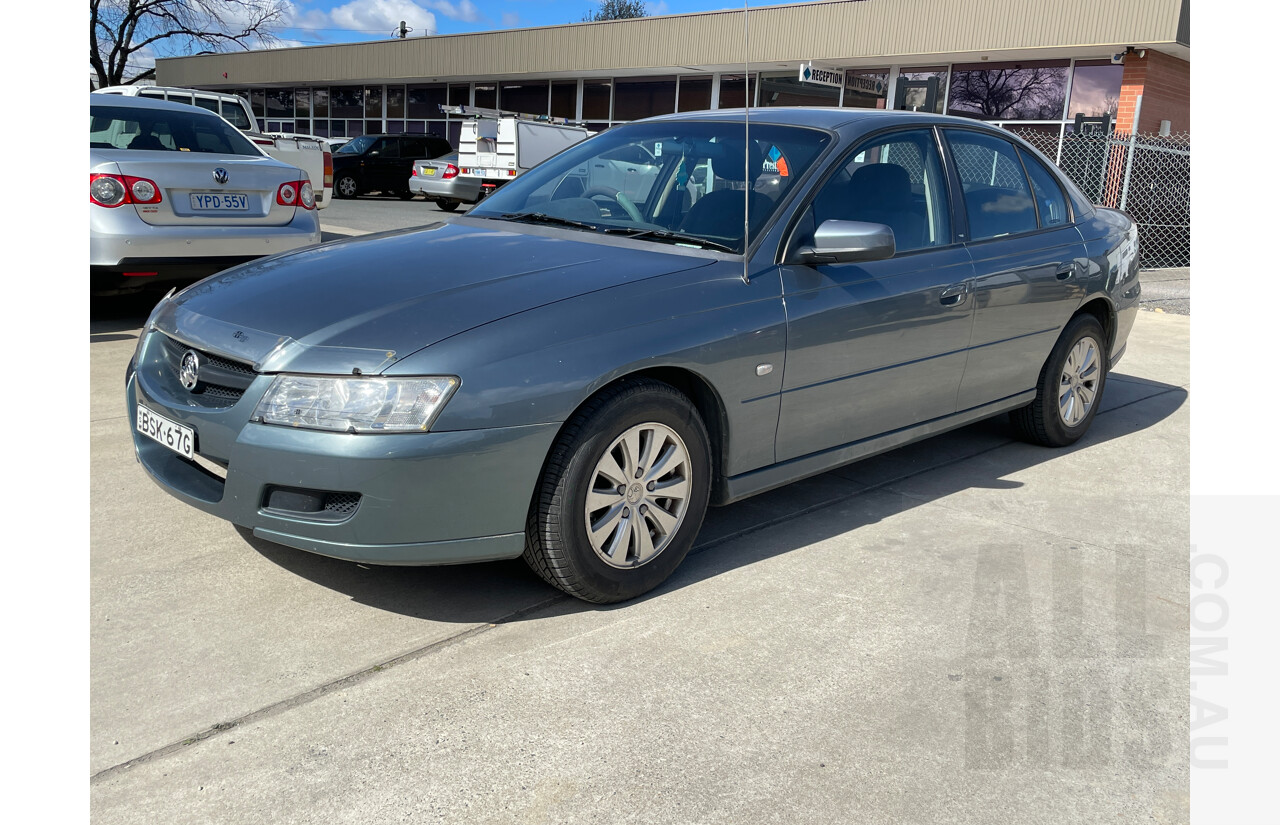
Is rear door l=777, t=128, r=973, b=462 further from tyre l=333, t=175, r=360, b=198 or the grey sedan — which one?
tyre l=333, t=175, r=360, b=198

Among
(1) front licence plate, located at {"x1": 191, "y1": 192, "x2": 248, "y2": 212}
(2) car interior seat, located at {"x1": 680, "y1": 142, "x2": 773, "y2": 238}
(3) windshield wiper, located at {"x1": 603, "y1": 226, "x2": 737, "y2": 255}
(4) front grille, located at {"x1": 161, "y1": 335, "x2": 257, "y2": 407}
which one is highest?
(2) car interior seat, located at {"x1": 680, "y1": 142, "x2": 773, "y2": 238}

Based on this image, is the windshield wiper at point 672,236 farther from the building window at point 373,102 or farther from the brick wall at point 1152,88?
the building window at point 373,102

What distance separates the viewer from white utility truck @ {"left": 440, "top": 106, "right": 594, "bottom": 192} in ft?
61.0

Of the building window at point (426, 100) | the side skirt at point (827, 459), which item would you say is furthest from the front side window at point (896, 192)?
the building window at point (426, 100)

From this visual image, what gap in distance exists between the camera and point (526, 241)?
384cm

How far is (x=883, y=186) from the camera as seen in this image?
4215mm

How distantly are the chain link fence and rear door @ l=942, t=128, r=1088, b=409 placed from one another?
9157 mm

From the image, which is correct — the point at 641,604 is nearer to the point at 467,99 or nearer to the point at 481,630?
the point at 481,630

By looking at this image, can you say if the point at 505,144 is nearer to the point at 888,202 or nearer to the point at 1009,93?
the point at 1009,93

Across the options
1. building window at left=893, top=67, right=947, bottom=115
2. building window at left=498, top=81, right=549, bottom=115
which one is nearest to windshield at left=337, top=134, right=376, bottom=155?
building window at left=498, top=81, right=549, bottom=115

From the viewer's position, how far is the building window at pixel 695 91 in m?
24.9

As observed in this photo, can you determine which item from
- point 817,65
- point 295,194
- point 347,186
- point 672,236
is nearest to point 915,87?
point 817,65

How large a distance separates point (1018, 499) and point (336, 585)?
2.97 m

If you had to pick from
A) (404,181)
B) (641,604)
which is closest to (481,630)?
(641,604)
